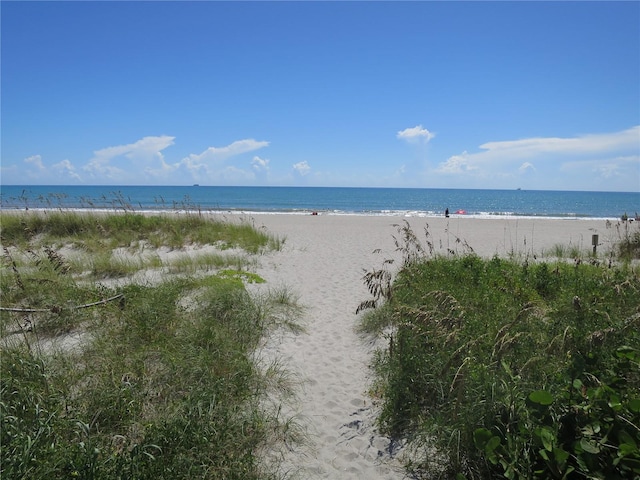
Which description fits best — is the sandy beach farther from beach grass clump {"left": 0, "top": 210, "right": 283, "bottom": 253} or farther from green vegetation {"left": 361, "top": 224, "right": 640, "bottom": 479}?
beach grass clump {"left": 0, "top": 210, "right": 283, "bottom": 253}

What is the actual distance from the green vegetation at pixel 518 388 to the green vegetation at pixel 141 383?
128cm

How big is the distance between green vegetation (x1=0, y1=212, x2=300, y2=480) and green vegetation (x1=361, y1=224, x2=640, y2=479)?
128 centimetres

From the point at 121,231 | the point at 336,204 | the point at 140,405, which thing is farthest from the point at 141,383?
the point at 336,204

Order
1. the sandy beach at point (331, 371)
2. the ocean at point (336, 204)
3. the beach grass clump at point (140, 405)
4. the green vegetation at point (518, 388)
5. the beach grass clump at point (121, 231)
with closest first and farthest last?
the green vegetation at point (518, 388), the beach grass clump at point (140, 405), the sandy beach at point (331, 371), the beach grass clump at point (121, 231), the ocean at point (336, 204)

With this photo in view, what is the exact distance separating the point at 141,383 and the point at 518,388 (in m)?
3.35

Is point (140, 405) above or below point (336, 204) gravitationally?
below

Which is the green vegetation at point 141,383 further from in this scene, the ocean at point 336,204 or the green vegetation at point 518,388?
the ocean at point 336,204

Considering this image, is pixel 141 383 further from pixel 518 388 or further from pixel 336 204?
pixel 336 204

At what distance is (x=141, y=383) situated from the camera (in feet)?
12.1

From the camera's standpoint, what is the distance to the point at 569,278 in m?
6.54

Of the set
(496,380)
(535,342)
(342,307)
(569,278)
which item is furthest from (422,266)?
(496,380)

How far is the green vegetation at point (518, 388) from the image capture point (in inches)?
87.3

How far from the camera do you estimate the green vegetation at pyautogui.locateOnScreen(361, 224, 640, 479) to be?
2.22 meters

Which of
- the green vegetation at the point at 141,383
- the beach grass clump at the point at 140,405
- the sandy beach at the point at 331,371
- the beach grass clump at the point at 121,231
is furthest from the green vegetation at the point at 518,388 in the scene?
the beach grass clump at the point at 121,231
